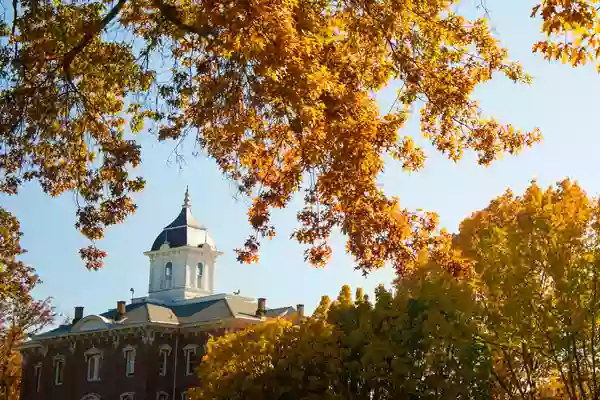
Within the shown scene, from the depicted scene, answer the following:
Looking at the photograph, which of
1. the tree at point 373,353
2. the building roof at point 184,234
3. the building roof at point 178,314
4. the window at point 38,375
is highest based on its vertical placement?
the building roof at point 184,234

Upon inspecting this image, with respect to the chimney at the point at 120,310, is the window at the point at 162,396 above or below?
below

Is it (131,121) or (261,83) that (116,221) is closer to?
(131,121)

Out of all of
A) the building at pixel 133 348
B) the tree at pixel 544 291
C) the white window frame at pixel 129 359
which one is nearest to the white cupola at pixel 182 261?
the building at pixel 133 348

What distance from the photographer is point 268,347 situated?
2125 centimetres

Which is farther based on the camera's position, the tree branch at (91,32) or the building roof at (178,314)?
the building roof at (178,314)

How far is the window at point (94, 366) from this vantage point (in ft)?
167

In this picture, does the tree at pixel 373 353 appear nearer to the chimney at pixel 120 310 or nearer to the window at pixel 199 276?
the chimney at pixel 120 310

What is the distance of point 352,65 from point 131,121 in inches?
196

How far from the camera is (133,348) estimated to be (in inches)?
1956

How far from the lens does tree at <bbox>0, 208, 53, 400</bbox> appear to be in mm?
24258

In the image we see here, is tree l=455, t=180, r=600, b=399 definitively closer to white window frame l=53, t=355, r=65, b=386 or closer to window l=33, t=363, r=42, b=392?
white window frame l=53, t=355, r=65, b=386

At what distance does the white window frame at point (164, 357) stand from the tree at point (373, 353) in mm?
27434

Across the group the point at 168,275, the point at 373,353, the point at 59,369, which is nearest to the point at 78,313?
the point at 59,369

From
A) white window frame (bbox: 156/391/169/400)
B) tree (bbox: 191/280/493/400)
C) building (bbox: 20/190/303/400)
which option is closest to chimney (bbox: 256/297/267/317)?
building (bbox: 20/190/303/400)
